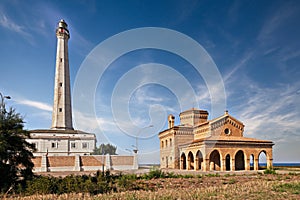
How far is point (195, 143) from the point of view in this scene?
131 ft

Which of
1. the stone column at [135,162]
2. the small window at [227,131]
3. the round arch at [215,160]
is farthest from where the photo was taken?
the small window at [227,131]

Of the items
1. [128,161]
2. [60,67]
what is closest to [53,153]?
[128,161]

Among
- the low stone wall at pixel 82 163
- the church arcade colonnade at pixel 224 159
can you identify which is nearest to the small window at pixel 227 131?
the church arcade colonnade at pixel 224 159

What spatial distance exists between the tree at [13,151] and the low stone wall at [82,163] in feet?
65.3

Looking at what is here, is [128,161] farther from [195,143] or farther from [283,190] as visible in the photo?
[283,190]

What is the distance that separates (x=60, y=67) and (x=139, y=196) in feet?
136

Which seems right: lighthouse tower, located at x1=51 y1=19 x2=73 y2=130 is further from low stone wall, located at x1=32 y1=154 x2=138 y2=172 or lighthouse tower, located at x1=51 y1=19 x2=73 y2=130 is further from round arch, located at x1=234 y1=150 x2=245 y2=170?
round arch, located at x1=234 y1=150 x2=245 y2=170

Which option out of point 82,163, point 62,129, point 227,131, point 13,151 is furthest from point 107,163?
point 13,151

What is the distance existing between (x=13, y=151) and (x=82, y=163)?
22.5 m

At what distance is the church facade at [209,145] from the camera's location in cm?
3781

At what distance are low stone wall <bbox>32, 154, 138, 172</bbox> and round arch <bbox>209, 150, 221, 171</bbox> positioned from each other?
430 inches

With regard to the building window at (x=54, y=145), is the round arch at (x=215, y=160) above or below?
below

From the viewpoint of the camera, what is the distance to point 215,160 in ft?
135

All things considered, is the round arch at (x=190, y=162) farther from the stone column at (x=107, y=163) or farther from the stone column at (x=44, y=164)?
the stone column at (x=44, y=164)
